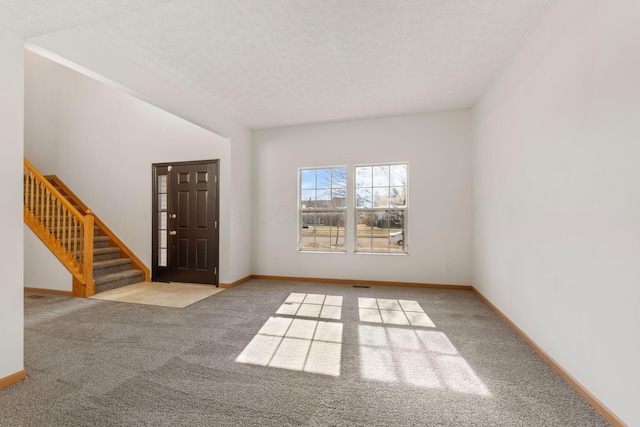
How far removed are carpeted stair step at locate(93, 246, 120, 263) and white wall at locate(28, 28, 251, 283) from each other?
2.17 metres

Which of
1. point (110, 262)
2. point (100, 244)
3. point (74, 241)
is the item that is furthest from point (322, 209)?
point (100, 244)

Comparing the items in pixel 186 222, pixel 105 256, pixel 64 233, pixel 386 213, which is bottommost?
pixel 105 256

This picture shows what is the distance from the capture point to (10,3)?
1.61 m

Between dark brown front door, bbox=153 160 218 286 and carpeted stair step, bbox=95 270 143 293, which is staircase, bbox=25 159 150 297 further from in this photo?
dark brown front door, bbox=153 160 218 286

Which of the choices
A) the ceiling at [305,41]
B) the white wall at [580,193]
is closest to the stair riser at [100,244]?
the ceiling at [305,41]

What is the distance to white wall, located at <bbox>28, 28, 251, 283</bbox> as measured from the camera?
7.59 ft

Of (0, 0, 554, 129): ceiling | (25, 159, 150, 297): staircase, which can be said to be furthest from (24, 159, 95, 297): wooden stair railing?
(0, 0, 554, 129): ceiling

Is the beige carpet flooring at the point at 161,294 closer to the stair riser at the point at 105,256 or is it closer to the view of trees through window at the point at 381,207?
the stair riser at the point at 105,256

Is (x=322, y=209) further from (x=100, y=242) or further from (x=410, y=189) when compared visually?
(x=100, y=242)

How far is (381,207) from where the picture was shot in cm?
484

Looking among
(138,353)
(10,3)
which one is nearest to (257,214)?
(138,353)

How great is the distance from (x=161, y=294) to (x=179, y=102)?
285cm

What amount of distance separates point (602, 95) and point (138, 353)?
12.8 ft

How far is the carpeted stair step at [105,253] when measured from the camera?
477 centimetres
